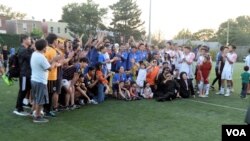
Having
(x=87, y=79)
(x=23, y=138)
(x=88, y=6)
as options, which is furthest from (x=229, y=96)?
(x=88, y=6)

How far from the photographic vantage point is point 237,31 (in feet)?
289

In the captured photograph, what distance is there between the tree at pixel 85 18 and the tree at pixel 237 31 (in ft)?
104

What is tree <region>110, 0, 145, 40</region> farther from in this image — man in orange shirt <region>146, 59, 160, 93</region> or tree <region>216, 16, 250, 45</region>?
man in orange shirt <region>146, 59, 160, 93</region>

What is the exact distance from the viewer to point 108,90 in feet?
36.3

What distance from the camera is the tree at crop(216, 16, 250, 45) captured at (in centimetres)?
8531

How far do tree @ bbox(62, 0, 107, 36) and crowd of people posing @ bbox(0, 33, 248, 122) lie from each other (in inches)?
2241

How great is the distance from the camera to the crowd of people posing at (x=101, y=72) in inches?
308

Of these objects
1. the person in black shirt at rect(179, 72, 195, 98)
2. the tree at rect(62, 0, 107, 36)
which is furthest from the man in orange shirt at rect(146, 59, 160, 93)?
the tree at rect(62, 0, 107, 36)

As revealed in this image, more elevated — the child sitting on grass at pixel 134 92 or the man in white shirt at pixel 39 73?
the man in white shirt at pixel 39 73

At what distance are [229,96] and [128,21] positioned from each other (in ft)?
183

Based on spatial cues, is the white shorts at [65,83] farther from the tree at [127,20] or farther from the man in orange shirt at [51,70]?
the tree at [127,20]

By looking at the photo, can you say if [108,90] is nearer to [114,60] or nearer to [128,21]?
[114,60]

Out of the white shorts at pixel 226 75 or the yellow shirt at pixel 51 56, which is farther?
the white shorts at pixel 226 75

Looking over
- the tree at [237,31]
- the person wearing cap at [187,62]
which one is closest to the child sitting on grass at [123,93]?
the person wearing cap at [187,62]
